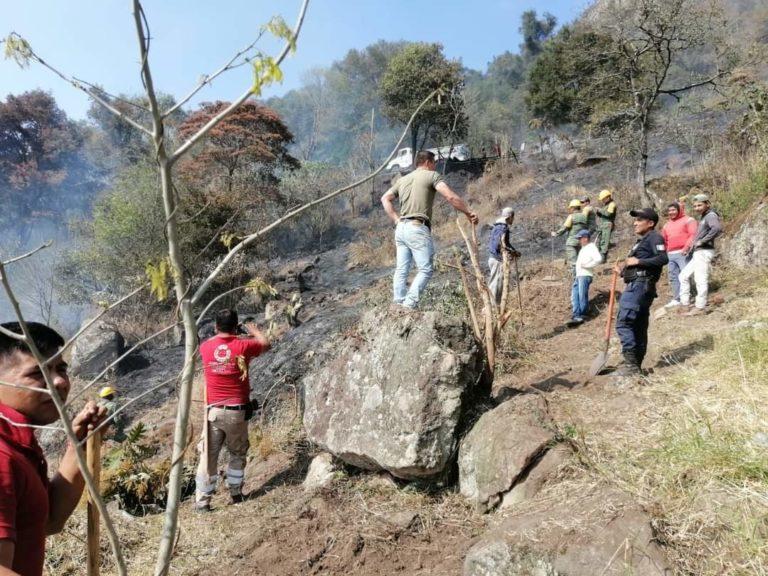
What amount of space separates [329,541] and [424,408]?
3.60ft

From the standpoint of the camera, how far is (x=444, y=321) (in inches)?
169

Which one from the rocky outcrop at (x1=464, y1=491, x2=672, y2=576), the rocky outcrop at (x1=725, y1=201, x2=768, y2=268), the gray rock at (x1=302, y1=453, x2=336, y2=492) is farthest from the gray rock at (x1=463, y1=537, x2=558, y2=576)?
the rocky outcrop at (x1=725, y1=201, x2=768, y2=268)

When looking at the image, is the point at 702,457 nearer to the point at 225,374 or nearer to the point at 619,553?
the point at 619,553

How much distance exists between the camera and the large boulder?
12.6ft

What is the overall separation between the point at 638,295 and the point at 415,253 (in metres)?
1.92

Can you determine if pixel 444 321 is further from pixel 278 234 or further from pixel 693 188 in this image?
pixel 278 234

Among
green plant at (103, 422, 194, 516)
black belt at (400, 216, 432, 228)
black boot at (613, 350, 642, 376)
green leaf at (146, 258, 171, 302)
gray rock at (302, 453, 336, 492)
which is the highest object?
black belt at (400, 216, 432, 228)

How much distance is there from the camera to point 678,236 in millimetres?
7223

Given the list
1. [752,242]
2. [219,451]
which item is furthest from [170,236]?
[752,242]

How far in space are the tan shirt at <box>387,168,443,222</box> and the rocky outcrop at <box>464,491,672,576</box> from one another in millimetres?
2815

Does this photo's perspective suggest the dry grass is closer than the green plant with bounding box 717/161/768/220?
Yes

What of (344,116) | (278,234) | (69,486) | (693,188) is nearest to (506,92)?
(344,116)

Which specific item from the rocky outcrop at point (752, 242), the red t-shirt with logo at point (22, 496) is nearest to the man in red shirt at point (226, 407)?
the red t-shirt with logo at point (22, 496)

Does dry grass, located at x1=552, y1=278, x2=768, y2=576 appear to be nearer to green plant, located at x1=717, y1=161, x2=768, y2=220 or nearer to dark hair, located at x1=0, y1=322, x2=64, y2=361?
dark hair, located at x1=0, y1=322, x2=64, y2=361
